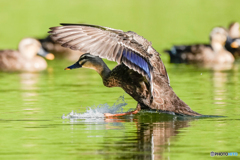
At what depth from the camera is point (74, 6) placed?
42750 millimetres

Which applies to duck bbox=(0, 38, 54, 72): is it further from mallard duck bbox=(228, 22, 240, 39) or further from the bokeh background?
mallard duck bbox=(228, 22, 240, 39)

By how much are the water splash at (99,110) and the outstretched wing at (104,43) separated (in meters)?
1.73

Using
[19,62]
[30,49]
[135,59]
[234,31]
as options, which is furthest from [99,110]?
[234,31]

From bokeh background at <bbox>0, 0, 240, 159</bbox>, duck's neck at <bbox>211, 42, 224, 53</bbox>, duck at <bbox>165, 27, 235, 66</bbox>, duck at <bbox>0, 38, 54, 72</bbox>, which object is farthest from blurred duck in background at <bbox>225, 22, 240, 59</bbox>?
duck at <bbox>0, 38, 54, 72</bbox>

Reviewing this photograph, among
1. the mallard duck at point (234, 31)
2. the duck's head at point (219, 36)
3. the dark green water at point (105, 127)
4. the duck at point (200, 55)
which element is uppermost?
the mallard duck at point (234, 31)

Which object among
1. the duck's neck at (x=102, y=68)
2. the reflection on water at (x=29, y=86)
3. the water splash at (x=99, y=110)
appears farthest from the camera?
the reflection on water at (x=29, y=86)

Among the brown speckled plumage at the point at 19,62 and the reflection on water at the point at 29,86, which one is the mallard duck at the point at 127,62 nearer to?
the reflection on water at the point at 29,86

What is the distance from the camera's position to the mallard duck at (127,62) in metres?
8.65

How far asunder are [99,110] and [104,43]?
8.32 ft

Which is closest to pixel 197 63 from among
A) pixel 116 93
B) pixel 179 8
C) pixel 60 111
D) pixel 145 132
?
pixel 116 93

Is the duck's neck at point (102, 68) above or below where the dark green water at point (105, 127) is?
above

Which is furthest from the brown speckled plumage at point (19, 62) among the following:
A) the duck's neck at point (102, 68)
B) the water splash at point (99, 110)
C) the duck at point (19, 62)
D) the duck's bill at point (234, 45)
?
the duck's neck at point (102, 68)

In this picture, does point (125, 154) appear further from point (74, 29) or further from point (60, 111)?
point (60, 111)

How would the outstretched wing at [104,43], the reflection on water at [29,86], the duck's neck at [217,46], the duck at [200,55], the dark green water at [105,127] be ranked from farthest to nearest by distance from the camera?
1. the duck's neck at [217,46]
2. the duck at [200,55]
3. the reflection on water at [29,86]
4. the outstretched wing at [104,43]
5. the dark green water at [105,127]
